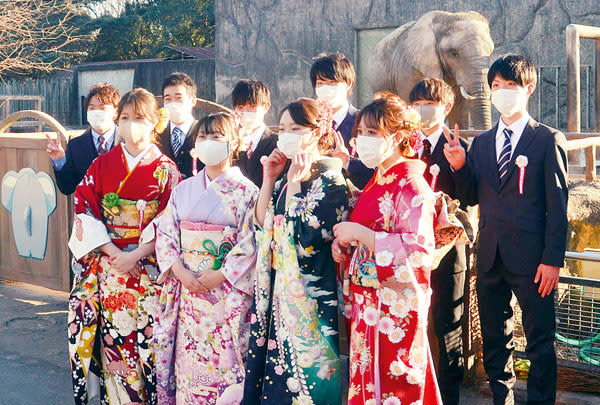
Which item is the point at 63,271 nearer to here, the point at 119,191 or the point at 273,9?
the point at 119,191

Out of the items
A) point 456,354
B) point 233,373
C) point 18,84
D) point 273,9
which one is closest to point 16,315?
point 233,373

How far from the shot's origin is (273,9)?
1486cm

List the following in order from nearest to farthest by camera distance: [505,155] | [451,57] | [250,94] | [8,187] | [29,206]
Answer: [505,155]
[250,94]
[29,206]
[8,187]
[451,57]

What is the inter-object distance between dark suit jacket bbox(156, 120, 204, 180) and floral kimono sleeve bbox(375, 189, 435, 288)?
1.95 m

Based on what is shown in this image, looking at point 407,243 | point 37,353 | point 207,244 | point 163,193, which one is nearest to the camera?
point 407,243

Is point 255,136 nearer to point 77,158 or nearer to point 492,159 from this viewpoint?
point 77,158

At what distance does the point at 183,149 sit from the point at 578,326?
2.47 metres

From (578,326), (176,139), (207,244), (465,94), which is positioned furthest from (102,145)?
(465,94)

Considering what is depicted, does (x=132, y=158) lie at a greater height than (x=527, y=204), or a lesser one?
greater

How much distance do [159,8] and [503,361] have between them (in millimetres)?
22212

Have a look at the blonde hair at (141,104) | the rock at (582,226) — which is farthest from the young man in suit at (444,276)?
the rock at (582,226)

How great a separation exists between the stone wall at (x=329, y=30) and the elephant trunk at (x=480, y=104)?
1.79 metres

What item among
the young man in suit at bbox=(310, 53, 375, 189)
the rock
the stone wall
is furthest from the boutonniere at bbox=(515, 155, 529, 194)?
the stone wall

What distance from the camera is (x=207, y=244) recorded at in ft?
11.5
